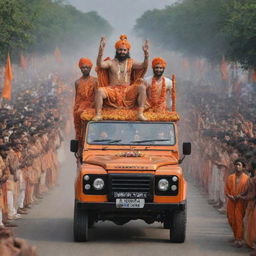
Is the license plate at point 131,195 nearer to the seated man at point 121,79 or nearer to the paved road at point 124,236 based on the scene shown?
the paved road at point 124,236

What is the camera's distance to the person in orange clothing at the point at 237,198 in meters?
16.5

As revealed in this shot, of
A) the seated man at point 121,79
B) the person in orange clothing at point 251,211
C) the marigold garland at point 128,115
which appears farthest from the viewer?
the seated man at point 121,79

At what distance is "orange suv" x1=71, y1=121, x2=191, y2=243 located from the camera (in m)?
15.4

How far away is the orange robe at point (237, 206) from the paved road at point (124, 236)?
345 millimetres

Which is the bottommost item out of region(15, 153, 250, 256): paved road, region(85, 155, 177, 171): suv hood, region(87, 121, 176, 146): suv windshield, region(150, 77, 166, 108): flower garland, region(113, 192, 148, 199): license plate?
region(15, 153, 250, 256): paved road

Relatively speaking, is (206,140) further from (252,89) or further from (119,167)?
(252,89)

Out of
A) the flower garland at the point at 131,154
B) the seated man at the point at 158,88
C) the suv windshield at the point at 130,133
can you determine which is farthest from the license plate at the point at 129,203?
the seated man at the point at 158,88

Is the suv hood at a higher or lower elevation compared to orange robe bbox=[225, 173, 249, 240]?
higher

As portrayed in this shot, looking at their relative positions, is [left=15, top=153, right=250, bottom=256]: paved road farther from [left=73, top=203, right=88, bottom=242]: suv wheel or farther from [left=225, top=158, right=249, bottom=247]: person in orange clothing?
[left=225, top=158, right=249, bottom=247]: person in orange clothing

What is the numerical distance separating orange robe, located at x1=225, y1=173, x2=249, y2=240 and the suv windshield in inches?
49.3

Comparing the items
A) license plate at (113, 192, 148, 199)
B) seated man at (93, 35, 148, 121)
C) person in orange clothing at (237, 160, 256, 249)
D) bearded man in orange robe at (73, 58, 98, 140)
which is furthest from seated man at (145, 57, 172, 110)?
license plate at (113, 192, 148, 199)

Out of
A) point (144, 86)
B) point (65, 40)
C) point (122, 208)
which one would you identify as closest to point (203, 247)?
point (122, 208)

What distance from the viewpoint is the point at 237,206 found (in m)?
16.8

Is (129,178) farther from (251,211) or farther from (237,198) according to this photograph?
(251,211)
